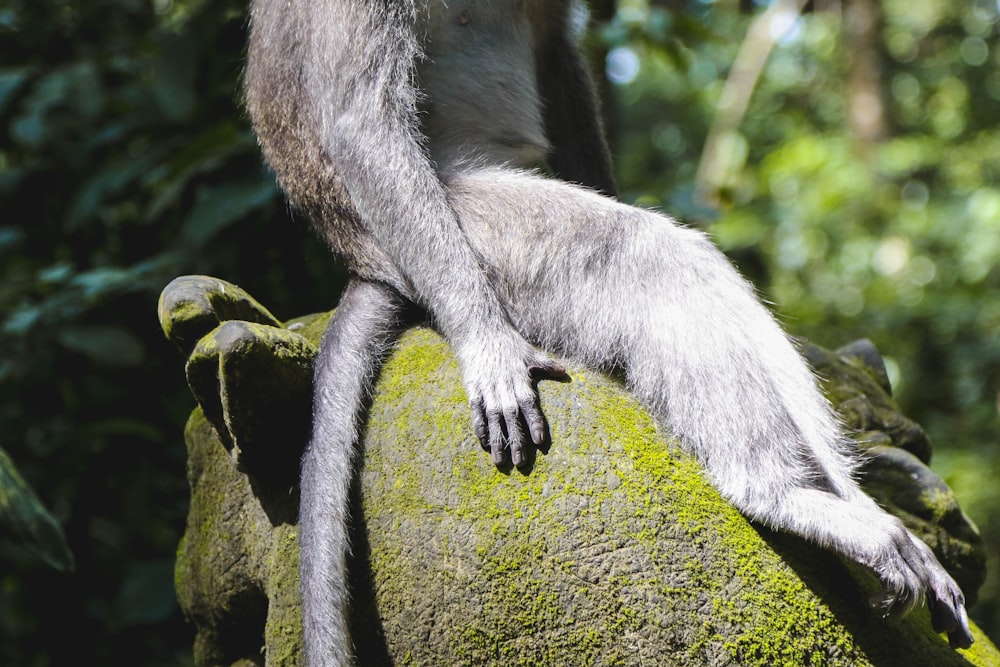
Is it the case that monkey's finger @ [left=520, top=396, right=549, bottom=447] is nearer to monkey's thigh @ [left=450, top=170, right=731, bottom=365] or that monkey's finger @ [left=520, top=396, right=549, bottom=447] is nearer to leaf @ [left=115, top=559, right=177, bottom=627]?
monkey's thigh @ [left=450, top=170, right=731, bottom=365]

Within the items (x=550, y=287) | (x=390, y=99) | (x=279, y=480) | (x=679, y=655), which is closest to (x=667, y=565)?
(x=679, y=655)

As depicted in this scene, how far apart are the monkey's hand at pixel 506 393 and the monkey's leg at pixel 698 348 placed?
172 millimetres

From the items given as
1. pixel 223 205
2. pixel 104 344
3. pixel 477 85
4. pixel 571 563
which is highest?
pixel 223 205

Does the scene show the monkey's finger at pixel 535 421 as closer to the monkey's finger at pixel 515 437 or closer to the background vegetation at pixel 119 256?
the monkey's finger at pixel 515 437

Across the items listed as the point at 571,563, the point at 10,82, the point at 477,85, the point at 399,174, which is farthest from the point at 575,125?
the point at 10,82

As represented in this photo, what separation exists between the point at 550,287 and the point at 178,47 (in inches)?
119

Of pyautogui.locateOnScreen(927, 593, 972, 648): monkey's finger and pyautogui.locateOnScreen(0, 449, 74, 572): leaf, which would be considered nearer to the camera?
pyautogui.locateOnScreen(927, 593, 972, 648): monkey's finger

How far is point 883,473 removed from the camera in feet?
10.5

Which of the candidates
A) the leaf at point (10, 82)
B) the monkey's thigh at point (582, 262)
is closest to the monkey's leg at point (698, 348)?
the monkey's thigh at point (582, 262)

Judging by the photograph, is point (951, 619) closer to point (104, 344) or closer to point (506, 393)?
point (506, 393)

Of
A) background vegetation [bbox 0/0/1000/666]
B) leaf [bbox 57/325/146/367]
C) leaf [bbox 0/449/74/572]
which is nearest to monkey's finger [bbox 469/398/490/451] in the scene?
background vegetation [bbox 0/0/1000/666]

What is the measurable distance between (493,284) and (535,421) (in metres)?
0.54

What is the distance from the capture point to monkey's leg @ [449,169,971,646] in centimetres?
236

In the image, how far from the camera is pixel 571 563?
2.24 m
